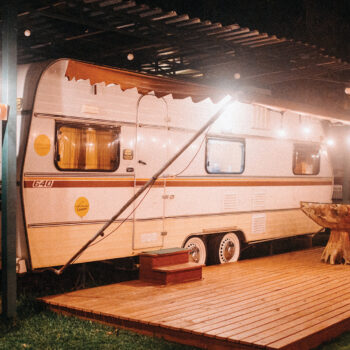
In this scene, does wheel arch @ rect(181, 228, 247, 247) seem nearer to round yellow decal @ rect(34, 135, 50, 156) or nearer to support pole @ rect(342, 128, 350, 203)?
round yellow decal @ rect(34, 135, 50, 156)

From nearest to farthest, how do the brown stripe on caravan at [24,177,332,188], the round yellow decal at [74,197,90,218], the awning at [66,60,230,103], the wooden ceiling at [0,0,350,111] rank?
the awning at [66,60,230,103], the brown stripe on caravan at [24,177,332,188], the wooden ceiling at [0,0,350,111], the round yellow decal at [74,197,90,218]

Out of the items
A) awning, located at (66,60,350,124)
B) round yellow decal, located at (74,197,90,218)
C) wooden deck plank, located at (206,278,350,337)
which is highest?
awning, located at (66,60,350,124)

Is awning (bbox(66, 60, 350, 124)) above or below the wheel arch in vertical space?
above

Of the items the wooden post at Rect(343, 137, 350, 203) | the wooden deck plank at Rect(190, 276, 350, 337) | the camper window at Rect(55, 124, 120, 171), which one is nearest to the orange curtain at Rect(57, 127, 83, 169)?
the camper window at Rect(55, 124, 120, 171)

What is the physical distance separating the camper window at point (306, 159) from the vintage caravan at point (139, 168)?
0.13 metres

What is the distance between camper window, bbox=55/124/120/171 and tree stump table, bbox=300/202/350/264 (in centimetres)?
374

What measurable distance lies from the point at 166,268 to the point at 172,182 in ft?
4.83

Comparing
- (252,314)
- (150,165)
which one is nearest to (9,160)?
(150,165)

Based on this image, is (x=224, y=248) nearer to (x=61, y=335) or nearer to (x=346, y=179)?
(x=61, y=335)

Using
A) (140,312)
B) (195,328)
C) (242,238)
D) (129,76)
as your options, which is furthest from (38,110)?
(242,238)

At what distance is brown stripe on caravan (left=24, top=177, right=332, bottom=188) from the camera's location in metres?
7.01

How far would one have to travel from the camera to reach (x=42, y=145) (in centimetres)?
694

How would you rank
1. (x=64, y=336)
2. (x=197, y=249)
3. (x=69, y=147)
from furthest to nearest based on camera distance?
(x=197, y=249) < (x=69, y=147) < (x=64, y=336)

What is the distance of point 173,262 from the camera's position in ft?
26.2
